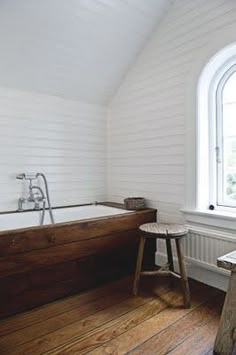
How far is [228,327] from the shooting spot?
4.87ft

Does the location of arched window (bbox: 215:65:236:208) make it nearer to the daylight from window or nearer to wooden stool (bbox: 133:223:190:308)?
the daylight from window

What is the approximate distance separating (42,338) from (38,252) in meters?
0.55

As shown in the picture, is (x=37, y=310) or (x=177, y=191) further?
(x=177, y=191)

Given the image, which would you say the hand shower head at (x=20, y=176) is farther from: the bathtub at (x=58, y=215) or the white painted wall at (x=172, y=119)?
the white painted wall at (x=172, y=119)

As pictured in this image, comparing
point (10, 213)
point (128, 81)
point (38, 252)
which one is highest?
point (128, 81)

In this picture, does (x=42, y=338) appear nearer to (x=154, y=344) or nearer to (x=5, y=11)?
(x=154, y=344)

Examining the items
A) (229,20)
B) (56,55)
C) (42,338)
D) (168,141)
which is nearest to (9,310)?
(42,338)

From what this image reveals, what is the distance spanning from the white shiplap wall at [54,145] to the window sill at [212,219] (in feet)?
4.18

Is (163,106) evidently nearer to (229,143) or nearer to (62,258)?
(229,143)

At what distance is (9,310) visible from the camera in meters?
1.86

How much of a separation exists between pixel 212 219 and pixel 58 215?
1.52 meters

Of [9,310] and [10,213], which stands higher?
[10,213]

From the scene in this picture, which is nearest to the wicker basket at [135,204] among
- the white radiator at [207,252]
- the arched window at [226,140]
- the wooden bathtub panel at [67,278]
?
the wooden bathtub panel at [67,278]

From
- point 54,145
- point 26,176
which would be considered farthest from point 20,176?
point 54,145
